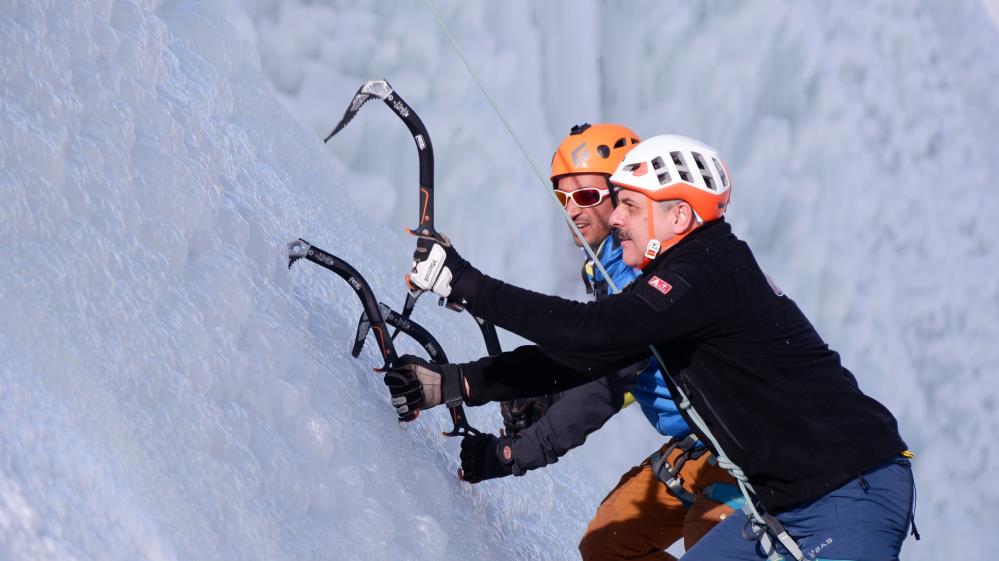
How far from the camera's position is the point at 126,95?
2.87 metres

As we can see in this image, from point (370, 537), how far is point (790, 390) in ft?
3.31

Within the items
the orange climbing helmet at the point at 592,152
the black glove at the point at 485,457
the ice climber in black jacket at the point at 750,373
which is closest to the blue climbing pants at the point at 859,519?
the ice climber in black jacket at the point at 750,373

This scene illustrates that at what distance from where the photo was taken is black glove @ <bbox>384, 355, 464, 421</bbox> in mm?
3174

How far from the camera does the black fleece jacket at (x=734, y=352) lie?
2512mm

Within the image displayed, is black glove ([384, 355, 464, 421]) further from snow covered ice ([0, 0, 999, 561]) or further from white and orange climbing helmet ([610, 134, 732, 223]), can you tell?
white and orange climbing helmet ([610, 134, 732, 223])

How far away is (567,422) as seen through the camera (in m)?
3.27

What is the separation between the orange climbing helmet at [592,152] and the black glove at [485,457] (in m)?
0.78

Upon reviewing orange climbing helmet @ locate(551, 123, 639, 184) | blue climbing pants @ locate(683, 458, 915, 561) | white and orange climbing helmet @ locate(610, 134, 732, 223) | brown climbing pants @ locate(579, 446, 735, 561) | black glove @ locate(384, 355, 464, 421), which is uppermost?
orange climbing helmet @ locate(551, 123, 639, 184)

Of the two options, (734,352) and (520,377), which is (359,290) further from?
(734,352)

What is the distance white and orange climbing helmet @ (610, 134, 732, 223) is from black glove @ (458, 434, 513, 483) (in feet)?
2.77

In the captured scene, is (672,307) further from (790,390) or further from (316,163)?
(316,163)

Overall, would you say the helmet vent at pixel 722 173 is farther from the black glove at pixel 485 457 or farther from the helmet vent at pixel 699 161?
the black glove at pixel 485 457

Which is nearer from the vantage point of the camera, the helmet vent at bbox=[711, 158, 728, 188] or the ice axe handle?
the ice axe handle

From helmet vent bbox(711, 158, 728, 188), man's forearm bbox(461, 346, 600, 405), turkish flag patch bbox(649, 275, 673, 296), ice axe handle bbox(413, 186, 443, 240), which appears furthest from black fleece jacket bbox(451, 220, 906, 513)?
man's forearm bbox(461, 346, 600, 405)
